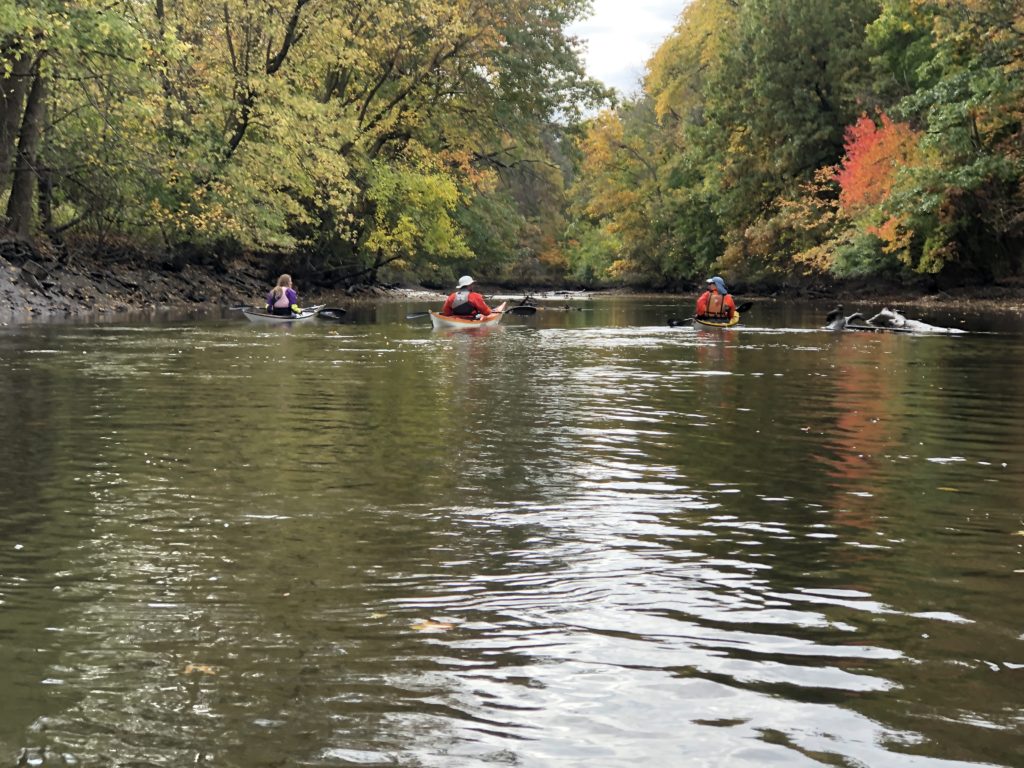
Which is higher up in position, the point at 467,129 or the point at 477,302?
the point at 467,129

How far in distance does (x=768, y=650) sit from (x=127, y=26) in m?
25.9

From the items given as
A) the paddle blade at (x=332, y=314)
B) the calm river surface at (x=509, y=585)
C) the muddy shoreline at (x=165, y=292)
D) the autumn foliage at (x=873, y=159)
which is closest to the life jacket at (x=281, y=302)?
the paddle blade at (x=332, y=314)

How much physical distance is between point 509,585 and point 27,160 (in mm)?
31459

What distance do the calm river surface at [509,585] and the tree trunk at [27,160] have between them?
2218cm

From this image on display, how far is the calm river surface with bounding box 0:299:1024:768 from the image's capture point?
167 inches

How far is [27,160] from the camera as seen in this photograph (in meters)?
34.0

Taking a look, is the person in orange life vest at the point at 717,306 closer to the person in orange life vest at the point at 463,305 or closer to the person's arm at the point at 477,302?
the person's arm at the point at 477,302

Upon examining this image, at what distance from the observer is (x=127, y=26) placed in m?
27.6

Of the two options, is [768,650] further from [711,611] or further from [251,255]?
[251,255]

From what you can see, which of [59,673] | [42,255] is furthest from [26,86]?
[59,673]

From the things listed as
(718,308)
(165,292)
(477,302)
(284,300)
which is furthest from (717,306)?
(165,292)

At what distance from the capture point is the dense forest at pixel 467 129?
35156 mm

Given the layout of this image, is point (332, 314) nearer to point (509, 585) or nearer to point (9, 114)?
point (9, 114)

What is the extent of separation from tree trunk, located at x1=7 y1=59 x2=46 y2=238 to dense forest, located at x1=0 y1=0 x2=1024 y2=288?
0.21 ft
